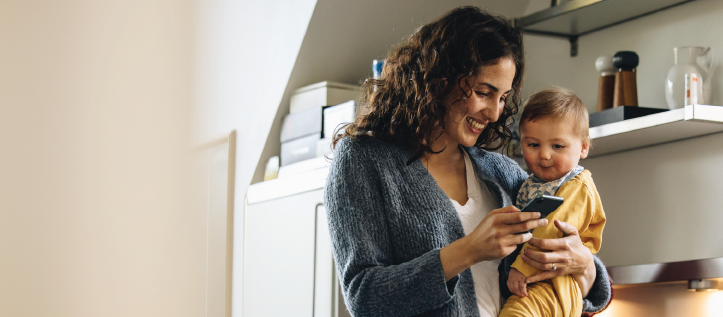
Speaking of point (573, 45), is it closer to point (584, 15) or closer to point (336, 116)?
point (584, 15)

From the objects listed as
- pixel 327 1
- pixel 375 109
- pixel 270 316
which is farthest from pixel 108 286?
pixel 375 109

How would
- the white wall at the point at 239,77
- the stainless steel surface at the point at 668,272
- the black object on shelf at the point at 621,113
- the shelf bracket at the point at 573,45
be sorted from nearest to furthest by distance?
the stainless steel surface at the point at 668,272 < the black object on shelf at the point at 621,113 < the shelf bracket at the point at 573,45 < the white wall at the point at 239,77

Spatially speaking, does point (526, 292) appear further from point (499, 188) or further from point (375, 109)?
point (375, 109)

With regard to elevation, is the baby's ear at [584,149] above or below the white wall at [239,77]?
below

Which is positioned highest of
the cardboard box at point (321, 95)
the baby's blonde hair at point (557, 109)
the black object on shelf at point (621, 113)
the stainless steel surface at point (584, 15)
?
the stainless steel surface at point (584, 15)

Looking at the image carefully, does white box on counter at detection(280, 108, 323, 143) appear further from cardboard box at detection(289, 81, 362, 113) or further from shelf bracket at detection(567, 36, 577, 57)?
shelf bracket at detection(567, 36, 577, 57)

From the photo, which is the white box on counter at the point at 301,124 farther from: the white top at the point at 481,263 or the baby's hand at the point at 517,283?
the baby's hand at the point at 517,283

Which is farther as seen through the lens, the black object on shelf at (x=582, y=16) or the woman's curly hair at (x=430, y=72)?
the black object on shelf at (x=582, y=16)

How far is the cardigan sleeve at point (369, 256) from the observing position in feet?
3.48

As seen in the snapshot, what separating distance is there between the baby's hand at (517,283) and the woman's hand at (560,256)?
0.04 ft

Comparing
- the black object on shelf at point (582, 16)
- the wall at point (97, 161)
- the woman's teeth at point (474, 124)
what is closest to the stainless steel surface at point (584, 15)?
the black object on shelf at point (582, 16)

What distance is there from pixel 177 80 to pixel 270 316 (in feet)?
3.27

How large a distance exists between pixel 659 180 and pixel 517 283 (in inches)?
41.2

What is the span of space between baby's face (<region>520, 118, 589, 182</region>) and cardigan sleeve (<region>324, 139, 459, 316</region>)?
0.37 m
